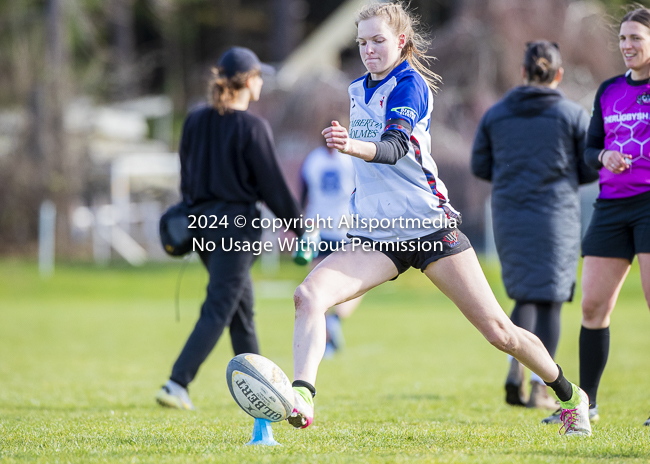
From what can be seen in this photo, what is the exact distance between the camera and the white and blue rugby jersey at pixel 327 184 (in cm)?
929

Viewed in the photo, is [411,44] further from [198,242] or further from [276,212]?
[198,242]

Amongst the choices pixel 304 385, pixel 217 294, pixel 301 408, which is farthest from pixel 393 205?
pixel 217 294

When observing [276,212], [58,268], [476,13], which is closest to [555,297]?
[276,212]

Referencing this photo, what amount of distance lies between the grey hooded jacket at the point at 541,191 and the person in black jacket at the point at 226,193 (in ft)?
5.03

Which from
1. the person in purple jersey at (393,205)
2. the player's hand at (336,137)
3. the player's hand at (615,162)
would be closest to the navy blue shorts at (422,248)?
the person in purple jersey at (393,205)

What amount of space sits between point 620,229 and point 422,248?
1497mm

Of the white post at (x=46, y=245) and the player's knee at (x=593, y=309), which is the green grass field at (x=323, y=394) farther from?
the white post at (x=46, y=245)

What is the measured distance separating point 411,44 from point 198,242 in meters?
2.18

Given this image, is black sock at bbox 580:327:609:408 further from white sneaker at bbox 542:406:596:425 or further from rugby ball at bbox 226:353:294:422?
rugby ball at bbox 226:353:294:422

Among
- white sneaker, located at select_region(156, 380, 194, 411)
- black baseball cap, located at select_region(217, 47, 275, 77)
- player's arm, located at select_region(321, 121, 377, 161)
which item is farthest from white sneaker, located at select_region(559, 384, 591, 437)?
black baseball cap, located at select_region(217, 47, 275, 77)

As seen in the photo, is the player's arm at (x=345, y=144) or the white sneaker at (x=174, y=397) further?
the white sneaker at (x=174, y=397)

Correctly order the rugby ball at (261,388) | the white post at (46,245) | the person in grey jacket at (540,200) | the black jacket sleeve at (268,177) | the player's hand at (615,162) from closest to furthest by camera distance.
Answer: the rugby ball at (261,388)
the player's hand at (615,162)
the black jacket sleeve at (268,177)
the person in grey jacket at (540,200)
the white post at (46,245)

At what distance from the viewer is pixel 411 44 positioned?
13.3ft

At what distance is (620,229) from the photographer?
466cm
